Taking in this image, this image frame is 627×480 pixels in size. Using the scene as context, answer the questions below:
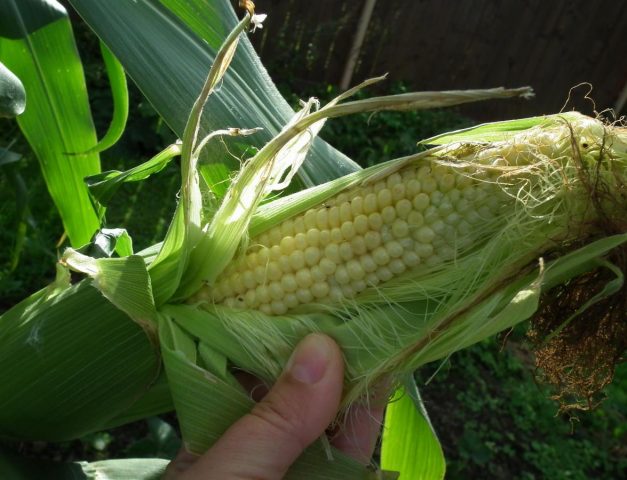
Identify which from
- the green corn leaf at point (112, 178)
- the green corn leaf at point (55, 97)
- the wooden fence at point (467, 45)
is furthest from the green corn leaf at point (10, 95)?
the wooden fence at point (467, 45)

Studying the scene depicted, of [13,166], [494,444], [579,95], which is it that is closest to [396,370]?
[13,166]

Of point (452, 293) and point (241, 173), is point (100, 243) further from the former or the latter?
point (452, 293)

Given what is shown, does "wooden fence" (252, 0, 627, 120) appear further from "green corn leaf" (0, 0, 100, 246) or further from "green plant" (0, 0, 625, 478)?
"green plant" (0, 0, 625, 478)

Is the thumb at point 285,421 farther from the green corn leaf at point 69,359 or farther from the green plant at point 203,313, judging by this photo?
the green corn leaf at point 69,359

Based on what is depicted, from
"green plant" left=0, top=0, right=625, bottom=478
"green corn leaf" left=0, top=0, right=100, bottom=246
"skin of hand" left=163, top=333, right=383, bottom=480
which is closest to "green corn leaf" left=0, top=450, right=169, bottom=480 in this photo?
"green plant" left=0, top=0, right=625, bottom=478

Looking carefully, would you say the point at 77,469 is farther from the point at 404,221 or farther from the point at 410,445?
the point at 404,221

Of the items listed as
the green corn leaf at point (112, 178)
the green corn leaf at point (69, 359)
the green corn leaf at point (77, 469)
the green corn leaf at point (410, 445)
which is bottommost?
the green corn leaf at point (77, 469)
